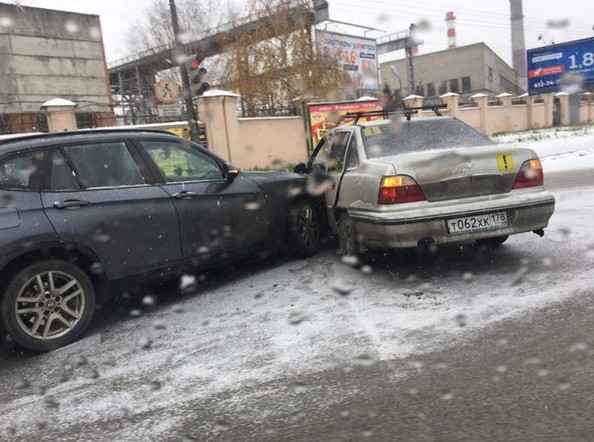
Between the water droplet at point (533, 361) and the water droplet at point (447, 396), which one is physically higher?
the water droplet at point (533, 361)

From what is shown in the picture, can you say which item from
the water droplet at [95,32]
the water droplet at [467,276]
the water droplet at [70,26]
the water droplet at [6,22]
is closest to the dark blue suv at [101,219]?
the water droplet at [467,276]

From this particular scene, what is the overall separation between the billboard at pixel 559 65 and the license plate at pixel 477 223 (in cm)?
3069

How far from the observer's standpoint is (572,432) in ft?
8.03

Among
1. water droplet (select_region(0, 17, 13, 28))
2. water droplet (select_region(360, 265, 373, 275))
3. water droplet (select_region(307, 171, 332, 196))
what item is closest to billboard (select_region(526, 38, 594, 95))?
water droplet (select_region(307, 171, 332, 196))

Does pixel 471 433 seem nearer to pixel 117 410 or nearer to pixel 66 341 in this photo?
pixel 117 410

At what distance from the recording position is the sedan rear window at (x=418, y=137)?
525 cm

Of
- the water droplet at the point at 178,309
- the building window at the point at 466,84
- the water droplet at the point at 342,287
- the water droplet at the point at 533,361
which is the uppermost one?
the building window at the point at 466,84

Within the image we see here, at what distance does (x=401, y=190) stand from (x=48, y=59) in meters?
36.3

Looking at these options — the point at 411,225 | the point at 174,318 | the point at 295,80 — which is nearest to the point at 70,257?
the point at 174,318

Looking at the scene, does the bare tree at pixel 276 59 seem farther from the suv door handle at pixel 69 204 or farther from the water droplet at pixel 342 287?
the suv door handle at pixel 69 204

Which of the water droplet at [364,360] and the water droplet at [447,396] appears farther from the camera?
the water droplet at [364,360]

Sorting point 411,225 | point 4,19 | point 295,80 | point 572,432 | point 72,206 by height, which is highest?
point 4,19

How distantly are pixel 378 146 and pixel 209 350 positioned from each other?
2.68 meters

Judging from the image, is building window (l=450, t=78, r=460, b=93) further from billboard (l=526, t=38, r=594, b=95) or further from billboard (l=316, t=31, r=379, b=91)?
billboard (l=526, t=38, r=594, b=95)
